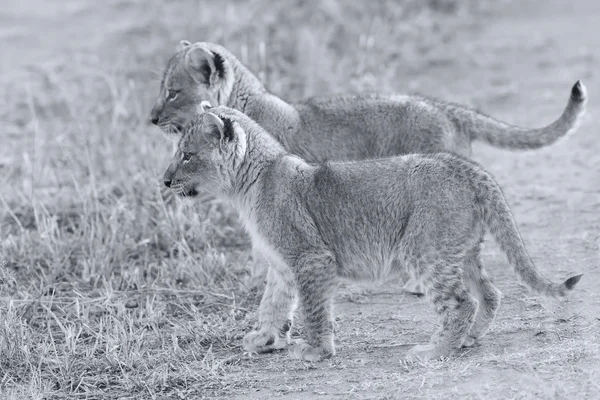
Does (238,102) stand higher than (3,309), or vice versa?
(238,102)

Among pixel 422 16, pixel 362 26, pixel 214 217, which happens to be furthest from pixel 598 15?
pixel 214 217

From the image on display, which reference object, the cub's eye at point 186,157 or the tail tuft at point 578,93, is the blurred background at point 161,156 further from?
the tail tuft at point 578,93

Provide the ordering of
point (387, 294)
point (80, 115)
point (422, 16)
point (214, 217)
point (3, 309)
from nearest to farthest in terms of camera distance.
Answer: point (3, 309) → point (387, 294) → point (214, 217) → point (80, 115) → point (422, 16)

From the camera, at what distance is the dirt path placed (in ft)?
16.3

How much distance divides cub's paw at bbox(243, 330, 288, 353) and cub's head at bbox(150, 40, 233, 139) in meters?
1.88

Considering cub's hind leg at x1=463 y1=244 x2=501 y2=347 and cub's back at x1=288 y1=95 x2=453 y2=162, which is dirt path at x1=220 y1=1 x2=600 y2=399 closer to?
cub's hind leg at x1=463 y1=244 x2=501 y2=347

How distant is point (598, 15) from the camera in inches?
589

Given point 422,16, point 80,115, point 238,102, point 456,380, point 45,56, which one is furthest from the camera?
point 422,16

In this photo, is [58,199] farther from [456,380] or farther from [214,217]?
[456,380]

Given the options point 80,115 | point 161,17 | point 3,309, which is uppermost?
point 161,17

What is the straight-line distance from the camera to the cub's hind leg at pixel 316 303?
221 inches

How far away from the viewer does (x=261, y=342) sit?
19.3 feet

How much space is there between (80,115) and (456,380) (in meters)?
6.09

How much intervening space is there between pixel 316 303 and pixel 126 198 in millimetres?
2660
